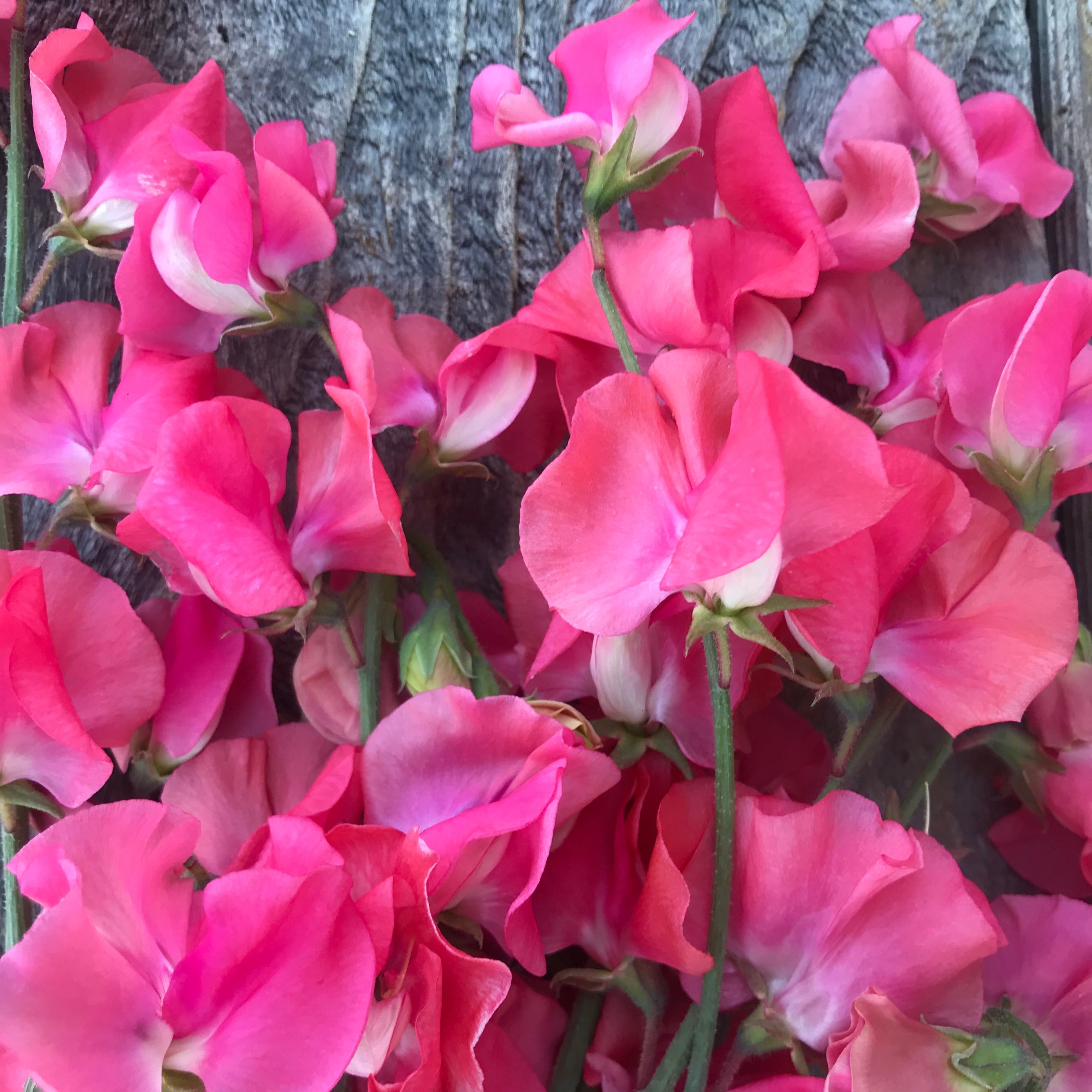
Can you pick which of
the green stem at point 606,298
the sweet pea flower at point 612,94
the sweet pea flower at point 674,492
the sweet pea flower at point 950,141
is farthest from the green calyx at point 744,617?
the sweet pea flower at point 950,141

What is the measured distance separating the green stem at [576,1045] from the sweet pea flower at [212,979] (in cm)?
17

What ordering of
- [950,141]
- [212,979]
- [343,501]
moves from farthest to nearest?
[950,141] < [343,501] < [212,979]

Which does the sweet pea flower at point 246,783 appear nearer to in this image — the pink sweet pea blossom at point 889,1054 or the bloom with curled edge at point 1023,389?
the pink sweet pea blossom at point 889,1054

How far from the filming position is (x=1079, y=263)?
0.63 metres

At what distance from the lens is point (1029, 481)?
0.46 m

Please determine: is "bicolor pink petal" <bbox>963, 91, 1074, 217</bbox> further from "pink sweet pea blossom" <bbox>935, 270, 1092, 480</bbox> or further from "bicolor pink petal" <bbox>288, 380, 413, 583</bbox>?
"bicolor pink petal" <bbox>288, 380, 413, 583</bbox>

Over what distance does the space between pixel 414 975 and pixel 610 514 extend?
0.57 ft

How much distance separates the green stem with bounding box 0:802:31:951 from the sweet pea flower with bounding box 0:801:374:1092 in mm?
100

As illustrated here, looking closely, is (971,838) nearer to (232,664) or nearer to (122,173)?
(232,664)

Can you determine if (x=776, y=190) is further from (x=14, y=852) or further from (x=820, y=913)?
(x=14, y=852)

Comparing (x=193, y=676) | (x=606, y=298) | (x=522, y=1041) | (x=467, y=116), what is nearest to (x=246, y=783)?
(x=193, y=676)

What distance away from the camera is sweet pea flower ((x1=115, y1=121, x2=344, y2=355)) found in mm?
425

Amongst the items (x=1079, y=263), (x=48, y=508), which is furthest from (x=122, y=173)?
(x=1079, y=263)

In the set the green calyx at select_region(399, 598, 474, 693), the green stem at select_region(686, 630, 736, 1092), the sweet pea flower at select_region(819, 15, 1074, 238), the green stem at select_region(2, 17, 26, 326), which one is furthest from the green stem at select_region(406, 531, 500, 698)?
the sweet pea flower at select_region(819, 15, 1074, 238)
